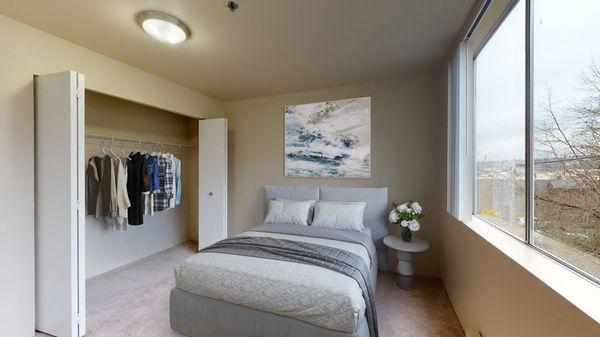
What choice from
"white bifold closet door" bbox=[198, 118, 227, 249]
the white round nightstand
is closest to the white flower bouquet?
the white round nightstand

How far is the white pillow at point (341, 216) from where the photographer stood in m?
2.80

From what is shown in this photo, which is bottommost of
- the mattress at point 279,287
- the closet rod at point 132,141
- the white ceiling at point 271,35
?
the mattress at point 279,287

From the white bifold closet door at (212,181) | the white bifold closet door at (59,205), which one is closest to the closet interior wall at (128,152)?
the white bifold closet door at (212,181)

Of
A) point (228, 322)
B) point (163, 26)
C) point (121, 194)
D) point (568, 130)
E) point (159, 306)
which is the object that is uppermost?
point (163, 26)

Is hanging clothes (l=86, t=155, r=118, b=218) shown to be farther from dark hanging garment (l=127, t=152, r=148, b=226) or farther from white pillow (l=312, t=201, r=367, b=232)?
white pillow (l=312, t=201, r=367, b=232)

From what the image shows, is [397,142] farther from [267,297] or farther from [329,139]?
[267,297]

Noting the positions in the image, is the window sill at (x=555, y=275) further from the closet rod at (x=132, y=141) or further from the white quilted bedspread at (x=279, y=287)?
the closet rod at (x=132, y=141)

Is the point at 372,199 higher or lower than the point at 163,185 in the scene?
lower

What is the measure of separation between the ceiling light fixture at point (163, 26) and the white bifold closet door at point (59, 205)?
0.69 meters

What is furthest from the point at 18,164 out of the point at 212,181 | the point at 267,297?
the point at 267,297

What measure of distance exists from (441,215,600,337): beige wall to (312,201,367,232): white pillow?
926mm

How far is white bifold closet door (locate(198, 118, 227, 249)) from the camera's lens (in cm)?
360

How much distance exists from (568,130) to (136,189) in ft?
12.7

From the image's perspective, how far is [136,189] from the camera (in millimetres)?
3057
